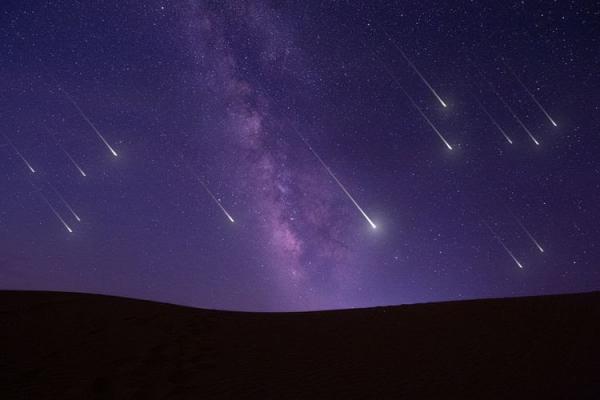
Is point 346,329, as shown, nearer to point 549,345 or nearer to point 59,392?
point 549,345

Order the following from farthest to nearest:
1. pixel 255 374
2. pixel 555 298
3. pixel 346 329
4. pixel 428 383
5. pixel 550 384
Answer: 1. pixel 555 298
2. pixel 346 329
3. pixel 255 374
4. pixel 428 383
5. pixel 550 384

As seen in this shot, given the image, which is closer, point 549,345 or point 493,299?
point 549,345

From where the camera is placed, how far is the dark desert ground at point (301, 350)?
589 cm

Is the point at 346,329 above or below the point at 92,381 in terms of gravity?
below

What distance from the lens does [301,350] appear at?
24.5 feet

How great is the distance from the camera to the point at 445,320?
8859mm

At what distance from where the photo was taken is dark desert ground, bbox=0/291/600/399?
5.89 m

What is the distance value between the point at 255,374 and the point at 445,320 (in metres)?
4.60

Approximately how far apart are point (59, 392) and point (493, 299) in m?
9.47

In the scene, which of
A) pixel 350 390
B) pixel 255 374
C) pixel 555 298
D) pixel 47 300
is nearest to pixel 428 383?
pixel 350 390

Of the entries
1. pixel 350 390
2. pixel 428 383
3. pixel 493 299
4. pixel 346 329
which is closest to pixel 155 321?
pixel 346 329

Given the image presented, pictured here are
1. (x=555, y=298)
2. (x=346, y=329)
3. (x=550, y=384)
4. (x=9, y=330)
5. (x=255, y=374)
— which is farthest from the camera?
(x=555, y=298)

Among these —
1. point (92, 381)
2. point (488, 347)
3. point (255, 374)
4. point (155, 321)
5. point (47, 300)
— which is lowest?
point (488, 347)

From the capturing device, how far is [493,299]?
1016cm
